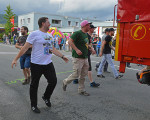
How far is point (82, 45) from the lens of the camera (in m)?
4.37

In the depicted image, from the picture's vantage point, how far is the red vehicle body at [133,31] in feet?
9.55

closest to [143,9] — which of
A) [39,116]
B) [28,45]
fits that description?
[28,45]

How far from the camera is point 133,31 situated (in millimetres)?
3072

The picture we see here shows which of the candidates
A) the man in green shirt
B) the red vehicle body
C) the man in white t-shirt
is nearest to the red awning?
the red vehicle body

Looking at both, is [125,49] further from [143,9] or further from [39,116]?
[39,116]

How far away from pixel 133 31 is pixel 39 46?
179 cm

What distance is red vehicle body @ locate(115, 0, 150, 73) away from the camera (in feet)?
9.55

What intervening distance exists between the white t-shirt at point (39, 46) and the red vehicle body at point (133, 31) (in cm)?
143

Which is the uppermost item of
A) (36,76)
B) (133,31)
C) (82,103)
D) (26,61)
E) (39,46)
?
(133,31)

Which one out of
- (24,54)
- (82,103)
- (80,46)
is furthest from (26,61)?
(82,103)

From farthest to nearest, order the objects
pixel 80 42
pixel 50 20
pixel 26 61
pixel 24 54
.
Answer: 1. pixel 50 20
2. pixel 24 54
3. pixel 26 61
4. pixel 80 42

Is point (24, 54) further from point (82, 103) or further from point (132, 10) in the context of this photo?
point (132, 10)

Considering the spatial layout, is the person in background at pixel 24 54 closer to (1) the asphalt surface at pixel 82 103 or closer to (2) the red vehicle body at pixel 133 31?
(1) the asphalt surface at pixel 82 103

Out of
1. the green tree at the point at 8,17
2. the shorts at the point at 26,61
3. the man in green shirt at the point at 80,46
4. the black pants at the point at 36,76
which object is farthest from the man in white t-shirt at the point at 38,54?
the green tree at the point at 8,17
